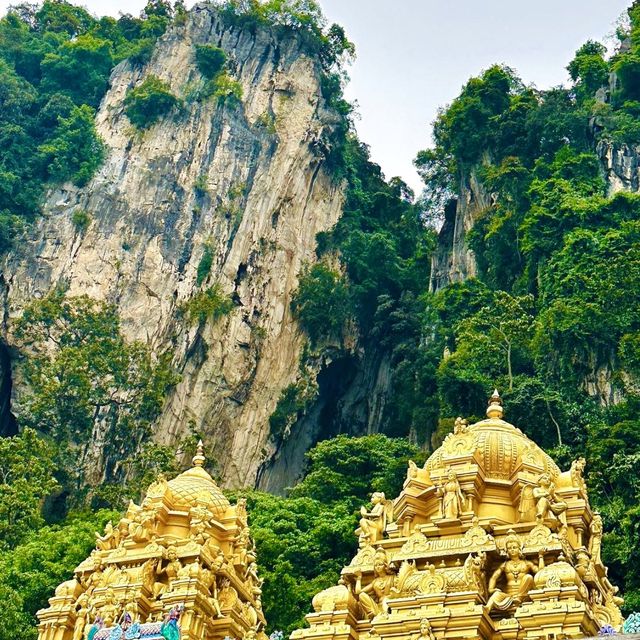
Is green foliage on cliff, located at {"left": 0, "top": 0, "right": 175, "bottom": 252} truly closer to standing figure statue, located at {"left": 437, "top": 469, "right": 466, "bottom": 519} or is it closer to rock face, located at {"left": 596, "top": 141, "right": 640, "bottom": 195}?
rock face, located at {"left": 596, "top": 141, "right": 640, "bottom": 195}

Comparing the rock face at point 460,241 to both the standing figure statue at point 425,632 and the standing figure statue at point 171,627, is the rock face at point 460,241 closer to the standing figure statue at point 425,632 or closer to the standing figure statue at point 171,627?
the standing figure statue at point 171,627

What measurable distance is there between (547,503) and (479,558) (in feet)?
4.85

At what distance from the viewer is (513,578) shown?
51.8 feet

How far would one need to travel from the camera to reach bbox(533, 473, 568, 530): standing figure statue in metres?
16.5

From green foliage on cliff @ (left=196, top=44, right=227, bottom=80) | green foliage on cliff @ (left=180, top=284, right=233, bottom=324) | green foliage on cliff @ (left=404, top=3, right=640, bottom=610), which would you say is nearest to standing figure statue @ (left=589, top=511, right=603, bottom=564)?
green foliage on cliff @ (left=404, top=3, right=640, bottom=610)

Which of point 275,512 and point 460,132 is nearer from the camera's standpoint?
point 275,512

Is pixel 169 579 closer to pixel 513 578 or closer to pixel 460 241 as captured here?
pixel 513 578

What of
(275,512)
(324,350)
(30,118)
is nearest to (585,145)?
(324,350)

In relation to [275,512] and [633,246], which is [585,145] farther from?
[275,512]

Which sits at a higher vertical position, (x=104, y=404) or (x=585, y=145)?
(x=585, y=145)

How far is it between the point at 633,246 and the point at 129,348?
1651 centimetres

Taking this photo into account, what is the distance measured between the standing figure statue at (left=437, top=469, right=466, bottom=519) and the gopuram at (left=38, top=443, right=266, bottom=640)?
3850 millimetres

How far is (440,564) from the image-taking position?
16062mm

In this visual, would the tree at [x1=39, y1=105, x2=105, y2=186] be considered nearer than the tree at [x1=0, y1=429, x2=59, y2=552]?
No
